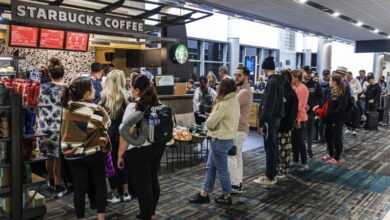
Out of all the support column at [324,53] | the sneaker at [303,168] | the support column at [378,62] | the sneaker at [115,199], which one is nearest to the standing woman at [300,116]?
the sneaker at [303,168]

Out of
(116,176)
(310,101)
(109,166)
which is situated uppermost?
(310,101)

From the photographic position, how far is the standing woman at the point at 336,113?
5.47 metres

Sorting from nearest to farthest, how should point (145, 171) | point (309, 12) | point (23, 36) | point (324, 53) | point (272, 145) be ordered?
1. point (145, 171)
2. point (272, 145)
3. point (23, 36)
4. point (309, 12)
5. point (324, 53)

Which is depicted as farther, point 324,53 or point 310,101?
point 324,53

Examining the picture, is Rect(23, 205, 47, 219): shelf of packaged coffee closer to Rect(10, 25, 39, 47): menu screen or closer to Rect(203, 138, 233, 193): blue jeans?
Rect(203, 138, 233, 193): blue jeans

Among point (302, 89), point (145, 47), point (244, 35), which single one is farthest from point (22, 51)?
point (244, 35)

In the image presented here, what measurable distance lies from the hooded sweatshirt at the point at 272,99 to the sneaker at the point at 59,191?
8.35ft

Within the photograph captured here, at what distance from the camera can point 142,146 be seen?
2.82 meters

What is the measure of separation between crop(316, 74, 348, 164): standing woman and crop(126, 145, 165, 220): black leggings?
11.9 ft

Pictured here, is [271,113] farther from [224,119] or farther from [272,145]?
[224,119]

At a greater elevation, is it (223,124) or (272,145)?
(223,124)

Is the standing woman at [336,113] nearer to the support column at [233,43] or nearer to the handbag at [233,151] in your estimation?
the handbag at [233,151]

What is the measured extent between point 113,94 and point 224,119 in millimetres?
1189

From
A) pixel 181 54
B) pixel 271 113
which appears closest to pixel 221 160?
pixel 271 113
